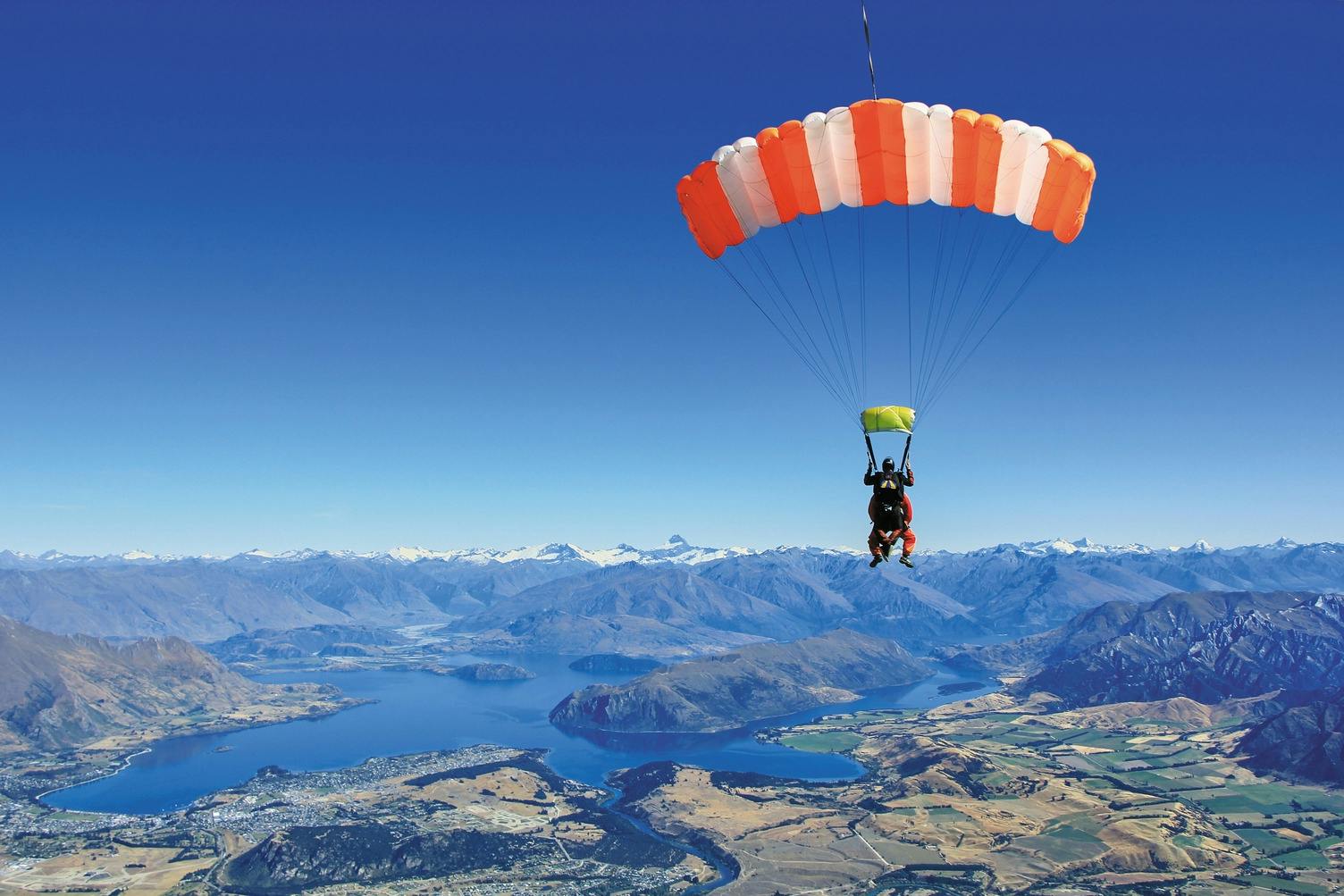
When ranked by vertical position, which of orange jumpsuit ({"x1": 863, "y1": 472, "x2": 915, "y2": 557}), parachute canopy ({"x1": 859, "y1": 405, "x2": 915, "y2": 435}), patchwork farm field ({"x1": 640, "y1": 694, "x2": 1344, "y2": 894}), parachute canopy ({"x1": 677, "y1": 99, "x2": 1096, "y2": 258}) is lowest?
patchwork farm field ({"x1": 640, "y1": 694, "x2": 1344, "y2": 894})

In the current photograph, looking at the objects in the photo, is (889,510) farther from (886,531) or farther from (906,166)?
(906,166)

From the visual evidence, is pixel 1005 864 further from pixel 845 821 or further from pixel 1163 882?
pixel 845 821

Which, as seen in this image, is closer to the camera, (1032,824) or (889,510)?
(889,510)

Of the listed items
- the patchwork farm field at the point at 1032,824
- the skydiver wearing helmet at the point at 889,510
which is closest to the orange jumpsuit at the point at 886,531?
the skydiver wearing helmet at the point at 889,510

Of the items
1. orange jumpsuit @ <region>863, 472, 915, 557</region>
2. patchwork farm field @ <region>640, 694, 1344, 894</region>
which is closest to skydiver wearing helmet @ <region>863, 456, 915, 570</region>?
orange jumpsuit @ <region>863, 472, 915, 557</region>

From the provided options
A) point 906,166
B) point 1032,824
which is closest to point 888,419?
point 906,166

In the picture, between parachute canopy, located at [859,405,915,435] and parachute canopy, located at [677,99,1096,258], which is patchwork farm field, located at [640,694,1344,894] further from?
parachute canopy, located at [677,99,1096,258]
